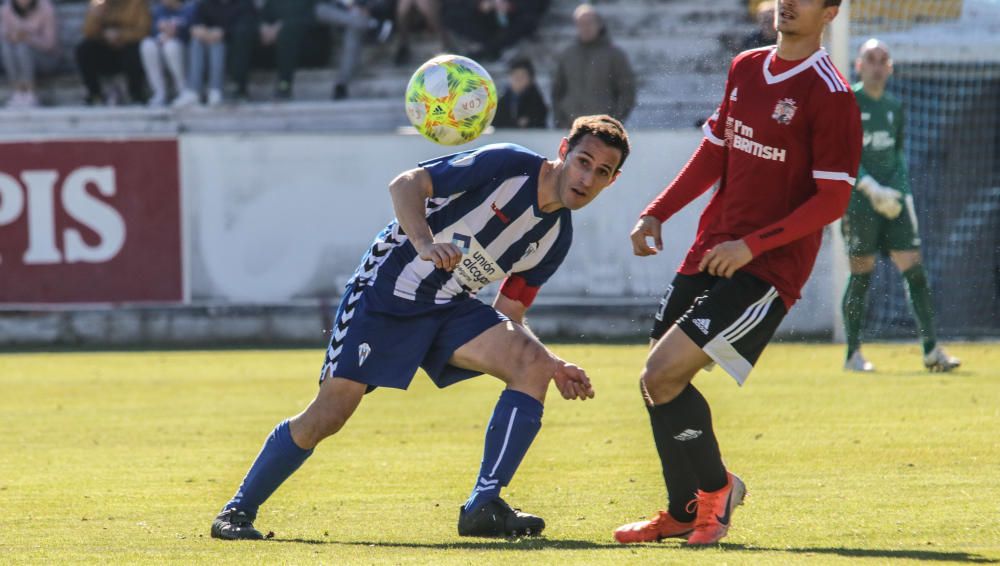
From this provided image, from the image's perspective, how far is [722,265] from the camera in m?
5.63

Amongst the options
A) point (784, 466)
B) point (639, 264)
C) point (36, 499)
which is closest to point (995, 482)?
point (784, 466)

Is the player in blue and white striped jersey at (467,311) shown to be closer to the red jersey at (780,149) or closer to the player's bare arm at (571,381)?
the player's bare arm at (571,381)

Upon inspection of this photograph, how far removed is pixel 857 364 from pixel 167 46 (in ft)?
33.1

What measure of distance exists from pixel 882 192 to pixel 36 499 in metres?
Answer: 6.86

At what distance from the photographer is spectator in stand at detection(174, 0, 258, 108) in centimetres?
1848

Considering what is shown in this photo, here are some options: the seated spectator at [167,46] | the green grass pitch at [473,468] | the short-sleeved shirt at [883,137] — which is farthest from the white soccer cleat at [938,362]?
the seated spectator at [167,46]

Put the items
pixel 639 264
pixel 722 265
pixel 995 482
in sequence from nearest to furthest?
pixel 722 265 → pixel 995 482 → pixel 639 264

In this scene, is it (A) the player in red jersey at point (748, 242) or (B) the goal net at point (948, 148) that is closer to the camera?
(A) the player in red jersey at point (748, 242)

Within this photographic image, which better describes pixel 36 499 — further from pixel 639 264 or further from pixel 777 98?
pixel 639 264

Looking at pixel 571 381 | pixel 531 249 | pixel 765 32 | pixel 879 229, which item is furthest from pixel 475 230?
pixel 879 229

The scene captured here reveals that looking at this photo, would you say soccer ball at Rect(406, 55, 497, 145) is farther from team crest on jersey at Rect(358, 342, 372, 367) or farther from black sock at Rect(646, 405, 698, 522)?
black sock at Rect(646, 405, 698, 522)

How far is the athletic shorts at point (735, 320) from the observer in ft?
18.7

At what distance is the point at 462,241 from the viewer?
242 inches

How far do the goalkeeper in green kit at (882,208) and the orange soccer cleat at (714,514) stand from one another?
617cm
